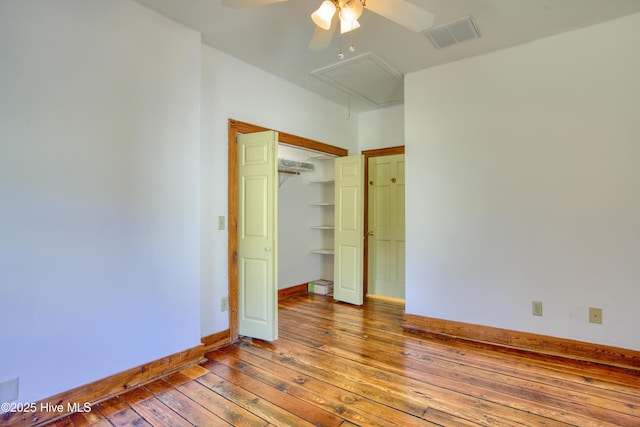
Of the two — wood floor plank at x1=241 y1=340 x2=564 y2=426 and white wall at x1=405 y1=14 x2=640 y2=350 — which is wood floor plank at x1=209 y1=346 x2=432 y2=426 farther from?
white wall at x1=405 y1=14 x2=640 y2=350

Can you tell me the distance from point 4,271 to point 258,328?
1.94 metres

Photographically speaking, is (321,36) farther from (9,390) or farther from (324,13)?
(9,390)

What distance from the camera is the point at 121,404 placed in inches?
83.9

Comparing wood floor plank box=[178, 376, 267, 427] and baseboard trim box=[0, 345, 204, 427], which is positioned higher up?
baseboard trim box=[0, 345, 204, 427]

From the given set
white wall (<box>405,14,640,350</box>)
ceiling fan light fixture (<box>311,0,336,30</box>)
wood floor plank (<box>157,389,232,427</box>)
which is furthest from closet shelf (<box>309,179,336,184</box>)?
wood floor plank (<box>157,389,232,427</box>)

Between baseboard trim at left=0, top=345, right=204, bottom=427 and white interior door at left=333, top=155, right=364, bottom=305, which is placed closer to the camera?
baseboard trim at left=0, top=345, right=204, bottom=427

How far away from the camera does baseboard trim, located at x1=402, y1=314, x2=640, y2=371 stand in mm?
2623

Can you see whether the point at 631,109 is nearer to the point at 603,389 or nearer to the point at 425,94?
the point at 425,94

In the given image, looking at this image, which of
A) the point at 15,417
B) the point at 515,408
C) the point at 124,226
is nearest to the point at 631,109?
the point at 515,408

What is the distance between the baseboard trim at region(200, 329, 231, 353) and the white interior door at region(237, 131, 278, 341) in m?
0.15

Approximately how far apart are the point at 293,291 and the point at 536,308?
3066mm

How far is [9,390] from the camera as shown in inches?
72.1

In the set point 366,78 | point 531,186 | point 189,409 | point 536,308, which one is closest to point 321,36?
point 366,78

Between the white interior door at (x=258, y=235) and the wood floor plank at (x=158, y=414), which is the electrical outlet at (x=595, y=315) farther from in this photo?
the wood floor plank at (x=158, y=414)
